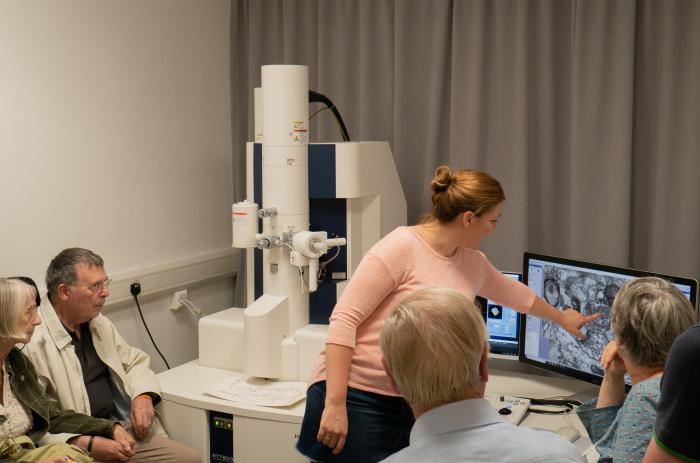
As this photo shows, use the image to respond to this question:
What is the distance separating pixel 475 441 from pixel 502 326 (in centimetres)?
161

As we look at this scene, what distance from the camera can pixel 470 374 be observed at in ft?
4.16

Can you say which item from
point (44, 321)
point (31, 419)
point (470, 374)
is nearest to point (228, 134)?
point (44, 321)

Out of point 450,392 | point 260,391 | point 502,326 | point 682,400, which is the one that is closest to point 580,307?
point 502,326

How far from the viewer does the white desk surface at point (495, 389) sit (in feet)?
8.07

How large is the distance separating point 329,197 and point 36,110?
1046mm

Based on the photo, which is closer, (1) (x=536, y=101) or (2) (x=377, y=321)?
(2) (x=377, y=321)

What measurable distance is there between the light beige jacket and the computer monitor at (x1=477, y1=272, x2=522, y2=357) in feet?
3.86

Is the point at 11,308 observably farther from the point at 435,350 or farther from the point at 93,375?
the point at 435,350

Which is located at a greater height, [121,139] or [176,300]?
[121,139]

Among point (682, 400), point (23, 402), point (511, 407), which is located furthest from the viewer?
point (511, 407)

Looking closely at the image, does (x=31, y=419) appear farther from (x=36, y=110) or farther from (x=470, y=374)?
(x=470, y=374)

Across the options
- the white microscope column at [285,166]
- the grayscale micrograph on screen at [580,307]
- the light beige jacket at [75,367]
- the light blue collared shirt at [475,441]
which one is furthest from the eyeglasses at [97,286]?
the light blue collared shirt at [475,441]

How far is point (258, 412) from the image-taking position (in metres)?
2.50

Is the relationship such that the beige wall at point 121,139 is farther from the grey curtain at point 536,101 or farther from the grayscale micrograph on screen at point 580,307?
the grayscale micrograph on screen at point 580,307
